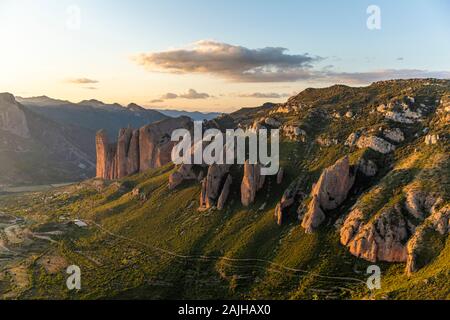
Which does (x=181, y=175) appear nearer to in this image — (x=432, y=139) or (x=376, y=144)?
(x=376, y=144)

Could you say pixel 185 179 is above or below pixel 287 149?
below

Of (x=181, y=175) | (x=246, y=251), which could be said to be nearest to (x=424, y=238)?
(x=246, y=251)

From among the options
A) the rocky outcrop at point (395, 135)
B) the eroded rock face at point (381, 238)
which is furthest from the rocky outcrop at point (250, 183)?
the rocky outcrop at point (395, 135)

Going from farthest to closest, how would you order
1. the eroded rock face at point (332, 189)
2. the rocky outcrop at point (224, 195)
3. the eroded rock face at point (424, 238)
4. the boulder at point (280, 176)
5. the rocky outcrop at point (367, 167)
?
the rocky outcrop at point (224, 195), the boulder at point (280, 176), the rocky outcrop at point (367, 167), the eroded rock face at point (332, 189), the eroded rock face at point (424, 238)

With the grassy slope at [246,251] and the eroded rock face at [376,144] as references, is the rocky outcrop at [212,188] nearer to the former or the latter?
the grassy slope at [246,251]
